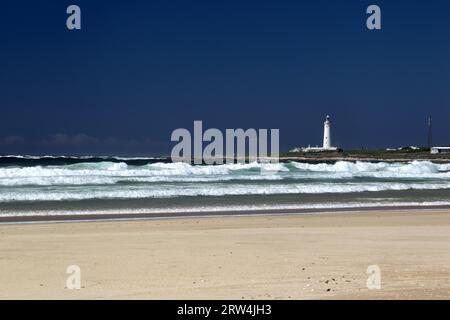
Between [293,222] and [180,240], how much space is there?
466 cm

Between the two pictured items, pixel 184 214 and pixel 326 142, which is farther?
pixel 326 142

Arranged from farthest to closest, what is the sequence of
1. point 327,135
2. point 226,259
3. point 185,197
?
point 327,135, point 185,197, point 226,259

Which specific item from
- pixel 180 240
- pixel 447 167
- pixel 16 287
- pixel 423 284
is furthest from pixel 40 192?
pixel 447 167

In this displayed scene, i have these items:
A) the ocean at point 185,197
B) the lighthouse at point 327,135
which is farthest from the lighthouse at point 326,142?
the ocean at point 185,197

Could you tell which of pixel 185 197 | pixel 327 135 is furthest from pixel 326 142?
pixel 185 197

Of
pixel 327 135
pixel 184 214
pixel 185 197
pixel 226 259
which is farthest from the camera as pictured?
pixel 327 135

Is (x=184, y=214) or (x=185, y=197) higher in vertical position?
(x=184, y=214)

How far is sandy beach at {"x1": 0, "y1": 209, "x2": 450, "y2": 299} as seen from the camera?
7.53 m

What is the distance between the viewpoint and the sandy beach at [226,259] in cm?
753

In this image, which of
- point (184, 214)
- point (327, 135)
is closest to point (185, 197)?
point (184, 214)

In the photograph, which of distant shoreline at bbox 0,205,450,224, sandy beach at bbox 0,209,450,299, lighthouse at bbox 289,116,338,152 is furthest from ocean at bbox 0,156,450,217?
lighthouse at bbox 289,116,338,152

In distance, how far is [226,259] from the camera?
10086 mm

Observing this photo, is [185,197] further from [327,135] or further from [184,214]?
[327,135]
